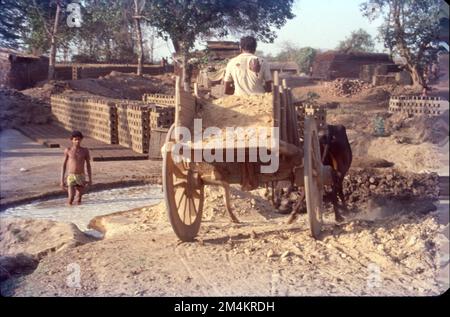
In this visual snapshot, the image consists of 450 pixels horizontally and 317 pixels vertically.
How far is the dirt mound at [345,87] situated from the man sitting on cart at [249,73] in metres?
11.2

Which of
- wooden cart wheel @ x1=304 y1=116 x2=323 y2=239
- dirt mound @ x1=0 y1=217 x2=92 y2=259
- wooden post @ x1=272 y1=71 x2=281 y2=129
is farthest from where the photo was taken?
dirt mound @ x1=0 y1=217 x2=92 y2=259

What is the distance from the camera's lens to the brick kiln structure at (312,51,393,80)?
48.2 feet

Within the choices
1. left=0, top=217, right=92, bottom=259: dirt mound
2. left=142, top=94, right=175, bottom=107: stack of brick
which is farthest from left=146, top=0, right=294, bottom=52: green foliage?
left=142, top=94, right=175, bottom=107: stack of brick

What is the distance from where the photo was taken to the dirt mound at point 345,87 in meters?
15.9

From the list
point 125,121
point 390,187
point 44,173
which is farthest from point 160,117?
point 390,187

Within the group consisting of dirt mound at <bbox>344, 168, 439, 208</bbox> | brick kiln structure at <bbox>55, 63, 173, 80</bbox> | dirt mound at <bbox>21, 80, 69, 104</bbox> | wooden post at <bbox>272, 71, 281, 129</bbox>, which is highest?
brick kiln structure at <bbox>55, 63, 173, 80</bbox>

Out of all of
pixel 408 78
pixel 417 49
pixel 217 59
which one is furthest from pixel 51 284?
pixel 408 78

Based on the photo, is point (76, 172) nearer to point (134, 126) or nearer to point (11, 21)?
point (11, 21)

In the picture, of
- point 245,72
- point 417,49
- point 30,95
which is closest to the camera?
point 245,72

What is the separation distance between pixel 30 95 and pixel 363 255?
52.8 feet

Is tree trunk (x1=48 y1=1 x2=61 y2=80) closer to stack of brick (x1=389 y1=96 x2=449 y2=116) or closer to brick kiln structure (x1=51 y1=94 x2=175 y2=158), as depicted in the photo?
brick kiln structure (x1=51 y1=94 x2=175 y2=158)

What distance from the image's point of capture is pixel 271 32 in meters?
8.15

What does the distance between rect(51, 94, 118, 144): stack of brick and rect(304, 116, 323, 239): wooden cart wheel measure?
732cm
